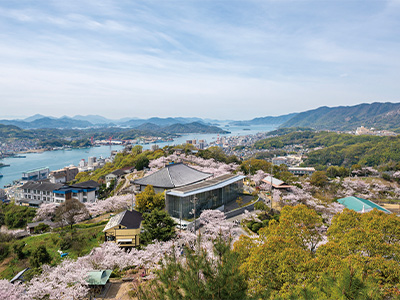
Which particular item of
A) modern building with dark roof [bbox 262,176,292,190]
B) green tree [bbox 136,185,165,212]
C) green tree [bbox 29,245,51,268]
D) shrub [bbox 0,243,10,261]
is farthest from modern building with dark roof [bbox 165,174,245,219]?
shrub [bbox 0,243,10,261]

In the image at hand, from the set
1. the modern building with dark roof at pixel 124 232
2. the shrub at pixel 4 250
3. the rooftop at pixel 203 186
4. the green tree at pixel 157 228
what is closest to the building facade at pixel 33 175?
the shrub at pixel 4 250

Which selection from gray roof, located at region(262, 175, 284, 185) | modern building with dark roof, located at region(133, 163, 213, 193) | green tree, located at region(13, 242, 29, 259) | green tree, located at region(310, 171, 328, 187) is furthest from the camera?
green tree, located at region(310, 171, 328, 187)

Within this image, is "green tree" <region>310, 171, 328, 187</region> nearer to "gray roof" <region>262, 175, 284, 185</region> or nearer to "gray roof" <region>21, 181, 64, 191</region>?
"gray roof" <region>262, 175, 284, 185</region>

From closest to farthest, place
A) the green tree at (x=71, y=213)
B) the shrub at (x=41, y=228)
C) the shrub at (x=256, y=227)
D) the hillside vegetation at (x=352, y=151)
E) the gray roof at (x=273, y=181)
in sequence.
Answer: the shrub at (x=256, y=227), the green tree at (x=71, y=213), the shrub at (x=41, y=228), the gray roof at (x=273, y=181), the hillside vegetation at (x=352, y=151)

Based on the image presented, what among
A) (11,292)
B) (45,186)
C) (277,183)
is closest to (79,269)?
(11,292)

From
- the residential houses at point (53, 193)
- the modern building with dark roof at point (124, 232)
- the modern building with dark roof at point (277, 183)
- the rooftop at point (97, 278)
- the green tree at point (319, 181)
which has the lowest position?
the residential houses at point (53, 193)

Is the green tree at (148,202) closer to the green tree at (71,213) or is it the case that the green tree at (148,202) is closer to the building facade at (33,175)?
the green tree at (71,213)

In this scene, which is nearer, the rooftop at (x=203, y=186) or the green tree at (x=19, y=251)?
the green tree at (x=19, y=251)
